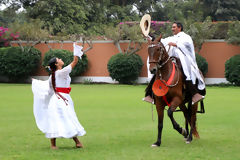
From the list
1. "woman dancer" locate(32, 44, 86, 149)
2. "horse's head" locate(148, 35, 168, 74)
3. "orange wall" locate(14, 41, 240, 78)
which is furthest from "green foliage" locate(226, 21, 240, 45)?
"woman dancer" locate(32, 44, 86, 149)

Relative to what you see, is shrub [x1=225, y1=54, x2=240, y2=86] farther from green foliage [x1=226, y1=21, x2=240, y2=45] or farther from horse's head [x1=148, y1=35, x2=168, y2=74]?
horse's head [x1=148, y1=35, x2=168, y2=74]

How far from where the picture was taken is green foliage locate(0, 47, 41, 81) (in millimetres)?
32125

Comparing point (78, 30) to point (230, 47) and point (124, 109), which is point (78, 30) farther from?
point (124, 109)

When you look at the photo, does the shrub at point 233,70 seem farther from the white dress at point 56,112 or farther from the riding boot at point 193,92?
the white dress at point 56,112

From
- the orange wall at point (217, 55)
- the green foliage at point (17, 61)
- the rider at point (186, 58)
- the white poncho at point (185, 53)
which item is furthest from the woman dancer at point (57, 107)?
the green foliage at point (17, 61)

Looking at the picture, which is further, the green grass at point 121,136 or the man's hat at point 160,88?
the man's hat at point 160,88

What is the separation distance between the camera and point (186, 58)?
34.4ft

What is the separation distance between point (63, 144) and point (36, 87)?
134 centimetres

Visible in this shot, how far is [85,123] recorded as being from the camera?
44.5 ft

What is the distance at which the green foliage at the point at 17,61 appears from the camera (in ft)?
105

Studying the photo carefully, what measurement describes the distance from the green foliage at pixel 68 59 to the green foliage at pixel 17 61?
3.18 feet

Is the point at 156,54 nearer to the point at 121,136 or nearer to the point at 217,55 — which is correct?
the point at 121,136

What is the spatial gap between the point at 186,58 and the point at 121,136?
2.31 m

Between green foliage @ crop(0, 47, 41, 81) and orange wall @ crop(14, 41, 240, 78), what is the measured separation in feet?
3.88
